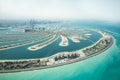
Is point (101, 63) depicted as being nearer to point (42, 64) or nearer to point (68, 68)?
point (68, 68)

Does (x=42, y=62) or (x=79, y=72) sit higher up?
(x=42, y=62)

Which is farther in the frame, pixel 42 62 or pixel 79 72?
pixel 42 62

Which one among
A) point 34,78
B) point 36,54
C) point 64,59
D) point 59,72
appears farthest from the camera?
point 36,54

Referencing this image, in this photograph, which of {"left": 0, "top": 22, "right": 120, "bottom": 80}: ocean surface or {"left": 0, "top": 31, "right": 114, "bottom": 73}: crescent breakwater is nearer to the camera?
{"left": 0, "top": 22, "right": 120, "bottom": 80}: ocean surface

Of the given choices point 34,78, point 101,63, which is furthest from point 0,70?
point 101,63

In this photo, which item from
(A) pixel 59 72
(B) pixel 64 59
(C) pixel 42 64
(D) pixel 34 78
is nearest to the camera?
(D) pixel 34 78

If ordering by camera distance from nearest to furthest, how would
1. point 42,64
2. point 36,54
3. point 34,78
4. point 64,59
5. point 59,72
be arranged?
1. point 34,78
2. point 59,72
3. point 42,64
4. point 64,59
5. point 36,54

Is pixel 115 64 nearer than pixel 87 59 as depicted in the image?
Yes

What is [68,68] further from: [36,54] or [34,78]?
[36,54]

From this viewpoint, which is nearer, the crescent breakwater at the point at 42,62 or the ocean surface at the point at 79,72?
the ocean surface at the point at 79,72

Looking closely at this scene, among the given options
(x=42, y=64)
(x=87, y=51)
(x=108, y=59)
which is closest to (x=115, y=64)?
(x=108, y=59)
